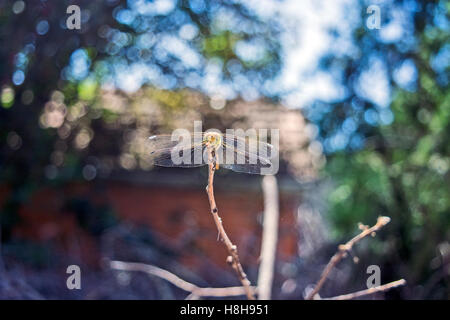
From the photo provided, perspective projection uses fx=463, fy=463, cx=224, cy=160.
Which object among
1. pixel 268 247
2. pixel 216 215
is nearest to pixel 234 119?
pixel 268 247

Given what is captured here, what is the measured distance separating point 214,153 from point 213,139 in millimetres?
54

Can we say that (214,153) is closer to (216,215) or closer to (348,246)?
(216,215)

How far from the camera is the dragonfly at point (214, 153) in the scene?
127 centimetres

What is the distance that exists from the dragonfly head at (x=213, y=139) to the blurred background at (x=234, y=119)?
4.60 feet

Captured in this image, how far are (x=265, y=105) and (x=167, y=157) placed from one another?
161 inches

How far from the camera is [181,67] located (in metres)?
4.54

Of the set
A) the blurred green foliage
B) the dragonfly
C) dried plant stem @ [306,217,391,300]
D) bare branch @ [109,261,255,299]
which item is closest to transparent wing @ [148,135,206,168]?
the dragonfly

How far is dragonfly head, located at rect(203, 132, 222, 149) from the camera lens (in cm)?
123

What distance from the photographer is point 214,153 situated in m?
1.27

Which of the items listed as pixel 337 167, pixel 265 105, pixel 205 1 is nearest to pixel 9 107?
pixel 205 1

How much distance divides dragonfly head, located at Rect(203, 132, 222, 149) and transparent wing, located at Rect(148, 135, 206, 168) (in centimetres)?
3

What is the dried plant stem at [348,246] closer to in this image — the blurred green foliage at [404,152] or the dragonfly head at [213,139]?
the dragonfly head at [213,139]

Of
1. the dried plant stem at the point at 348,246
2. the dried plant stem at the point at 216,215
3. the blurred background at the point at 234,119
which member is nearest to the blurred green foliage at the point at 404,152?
the blurred background at the point at 234,119

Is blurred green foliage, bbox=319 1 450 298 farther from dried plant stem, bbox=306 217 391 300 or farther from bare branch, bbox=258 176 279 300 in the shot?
dried plant stem, bbox=306 217 391 300
